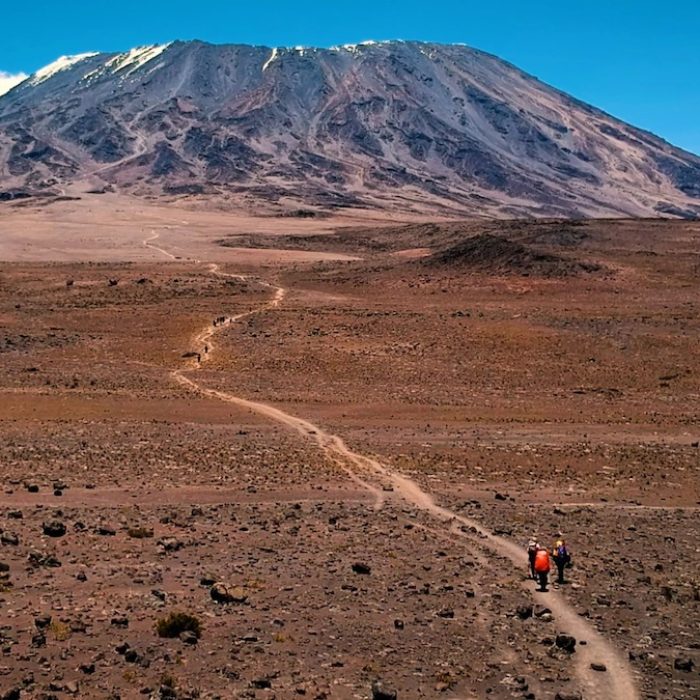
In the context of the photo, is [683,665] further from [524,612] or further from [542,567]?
[542,567]

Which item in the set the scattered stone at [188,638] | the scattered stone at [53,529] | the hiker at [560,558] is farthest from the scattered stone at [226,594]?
the hiker at [560,558]

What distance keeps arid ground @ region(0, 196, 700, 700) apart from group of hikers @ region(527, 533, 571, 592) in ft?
0.76

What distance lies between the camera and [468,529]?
19250 millimetres

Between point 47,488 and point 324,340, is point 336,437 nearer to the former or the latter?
point 47,488

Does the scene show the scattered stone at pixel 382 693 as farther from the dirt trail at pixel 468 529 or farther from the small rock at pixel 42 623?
the small rock at pixel 42 623

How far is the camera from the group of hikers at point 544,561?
51.7 ft

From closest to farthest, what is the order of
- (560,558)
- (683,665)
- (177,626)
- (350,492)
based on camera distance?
(683,665) < (177,626) < (560,558) < (350,492)

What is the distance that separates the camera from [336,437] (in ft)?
94.2

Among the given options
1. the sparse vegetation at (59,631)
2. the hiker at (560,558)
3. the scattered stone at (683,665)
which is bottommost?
the sparse vegetation at (59,631)

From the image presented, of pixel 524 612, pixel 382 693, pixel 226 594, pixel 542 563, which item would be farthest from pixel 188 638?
pixel 542 563

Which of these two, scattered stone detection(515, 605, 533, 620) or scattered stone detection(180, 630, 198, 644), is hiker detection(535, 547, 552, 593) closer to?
scattered stone detection(515, 605, 533, 620)

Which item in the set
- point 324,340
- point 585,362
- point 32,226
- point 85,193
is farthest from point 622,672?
Result: point 85,193

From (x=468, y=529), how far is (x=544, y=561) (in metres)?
3.61

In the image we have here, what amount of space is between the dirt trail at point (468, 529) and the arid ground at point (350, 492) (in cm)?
6
